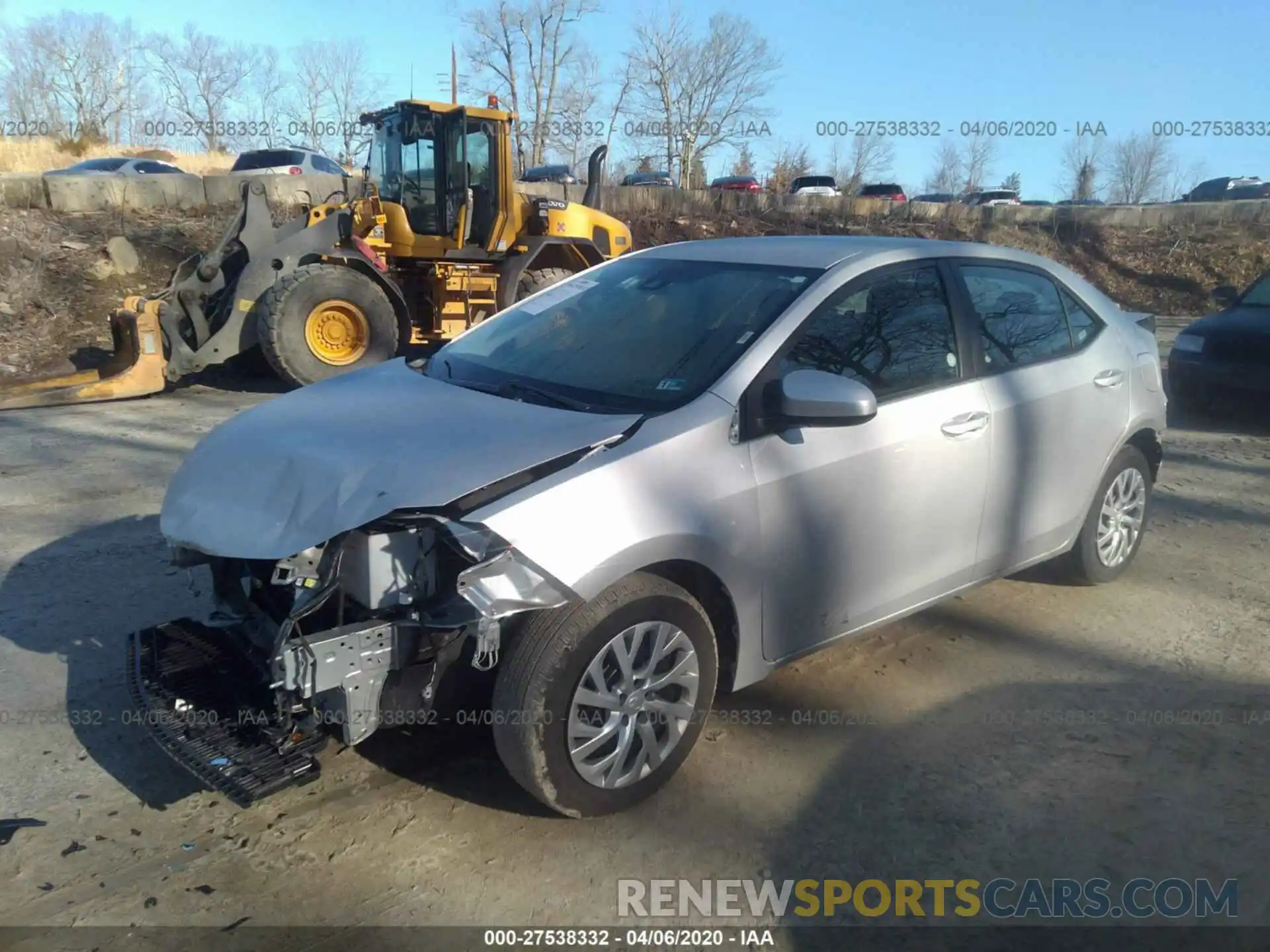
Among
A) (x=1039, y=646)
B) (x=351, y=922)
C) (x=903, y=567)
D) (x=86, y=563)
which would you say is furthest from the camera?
(x=86, y=563)

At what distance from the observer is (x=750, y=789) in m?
3.22

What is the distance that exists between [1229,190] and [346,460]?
131 feet

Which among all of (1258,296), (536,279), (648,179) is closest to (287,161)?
(648,179)

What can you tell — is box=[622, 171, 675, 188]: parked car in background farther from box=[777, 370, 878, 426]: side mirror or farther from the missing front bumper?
the missing front bumper

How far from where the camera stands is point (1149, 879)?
283 centimetres

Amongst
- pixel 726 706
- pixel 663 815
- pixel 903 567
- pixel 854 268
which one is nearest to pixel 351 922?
pixel 663 815

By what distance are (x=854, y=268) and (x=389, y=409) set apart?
5.95 feet

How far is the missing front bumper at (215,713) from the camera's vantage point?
9.06ft

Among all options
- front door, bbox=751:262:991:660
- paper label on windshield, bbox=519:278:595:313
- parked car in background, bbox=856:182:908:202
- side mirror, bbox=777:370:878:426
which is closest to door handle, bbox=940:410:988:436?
front door, bbox=751:262:991:660

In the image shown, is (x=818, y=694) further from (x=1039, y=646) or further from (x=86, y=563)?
(x=86, y=563)

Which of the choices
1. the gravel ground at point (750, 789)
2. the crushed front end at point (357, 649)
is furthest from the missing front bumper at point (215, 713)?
the gravel ground at point (750, 789)

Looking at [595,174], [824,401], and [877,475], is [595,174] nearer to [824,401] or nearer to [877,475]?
[877,475]

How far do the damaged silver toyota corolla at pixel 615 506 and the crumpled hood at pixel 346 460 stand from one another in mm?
12

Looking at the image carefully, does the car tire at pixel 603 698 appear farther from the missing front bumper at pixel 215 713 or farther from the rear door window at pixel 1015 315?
the rear door window at pixel 1015 315
